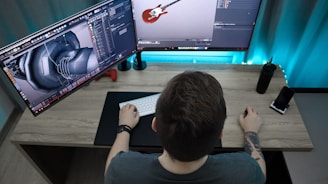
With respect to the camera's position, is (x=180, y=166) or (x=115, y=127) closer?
(x=180, y=166)

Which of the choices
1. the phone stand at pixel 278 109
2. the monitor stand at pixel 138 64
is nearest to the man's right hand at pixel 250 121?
the phone stand at pixel 278 109

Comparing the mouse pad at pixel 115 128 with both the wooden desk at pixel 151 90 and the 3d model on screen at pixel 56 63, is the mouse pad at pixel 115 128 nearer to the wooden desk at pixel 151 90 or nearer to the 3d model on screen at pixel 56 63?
the wooden desk at pixel 151 90

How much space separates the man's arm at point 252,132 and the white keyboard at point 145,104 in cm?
41

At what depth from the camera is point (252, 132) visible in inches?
41.8

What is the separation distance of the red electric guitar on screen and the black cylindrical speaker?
0.54 meters

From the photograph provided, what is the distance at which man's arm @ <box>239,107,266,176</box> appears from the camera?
99cm

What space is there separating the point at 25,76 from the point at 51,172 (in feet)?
2.48

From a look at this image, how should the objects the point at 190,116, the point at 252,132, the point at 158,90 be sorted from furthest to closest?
the point at 158,90, the point at 252,132, the point at 190,116

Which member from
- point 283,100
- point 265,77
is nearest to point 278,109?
point 283,100

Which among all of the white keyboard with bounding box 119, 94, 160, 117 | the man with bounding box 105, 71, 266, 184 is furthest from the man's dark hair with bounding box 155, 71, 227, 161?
the white keyboard with bounding box 119, 94, 160, 117

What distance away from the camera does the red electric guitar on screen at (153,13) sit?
1.20m

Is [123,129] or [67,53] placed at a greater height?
[67,53]

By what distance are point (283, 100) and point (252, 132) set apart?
10.1 inches

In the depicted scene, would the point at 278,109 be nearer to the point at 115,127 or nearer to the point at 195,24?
the point at 195,24
